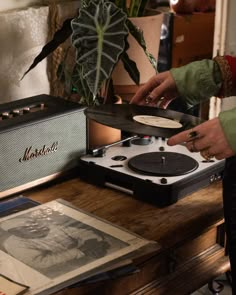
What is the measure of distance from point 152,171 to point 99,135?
233 millimetres

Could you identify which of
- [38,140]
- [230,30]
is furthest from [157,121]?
[230,30]

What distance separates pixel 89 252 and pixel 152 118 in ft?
1.10

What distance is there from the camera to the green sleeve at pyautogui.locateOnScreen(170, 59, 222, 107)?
1372mm

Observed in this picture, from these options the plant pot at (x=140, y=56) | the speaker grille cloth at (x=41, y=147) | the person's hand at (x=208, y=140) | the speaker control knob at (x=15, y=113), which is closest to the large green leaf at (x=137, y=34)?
the plant pot at (x=140, y=56)

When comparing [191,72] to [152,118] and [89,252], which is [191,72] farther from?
[89,252]

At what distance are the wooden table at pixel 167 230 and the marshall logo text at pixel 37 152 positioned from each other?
9cm

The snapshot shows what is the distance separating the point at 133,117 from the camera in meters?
1.27

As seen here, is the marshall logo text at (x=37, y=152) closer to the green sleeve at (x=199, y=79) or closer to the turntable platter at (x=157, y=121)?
the turntable platter at (x=157, y=121)

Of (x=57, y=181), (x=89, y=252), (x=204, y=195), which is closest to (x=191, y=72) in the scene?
(x=204, y=195)

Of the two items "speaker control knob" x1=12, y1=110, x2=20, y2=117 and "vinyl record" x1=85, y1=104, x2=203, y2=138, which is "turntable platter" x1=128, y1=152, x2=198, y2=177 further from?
"speaker control knob" x1=12, y1=110, x2=20, y2=117

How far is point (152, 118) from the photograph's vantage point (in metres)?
1.28

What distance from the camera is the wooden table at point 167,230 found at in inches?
45.7

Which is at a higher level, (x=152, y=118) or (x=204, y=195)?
(x=152, y=118)

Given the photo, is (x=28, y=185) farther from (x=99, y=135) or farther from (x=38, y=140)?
(x=99, y=135)
